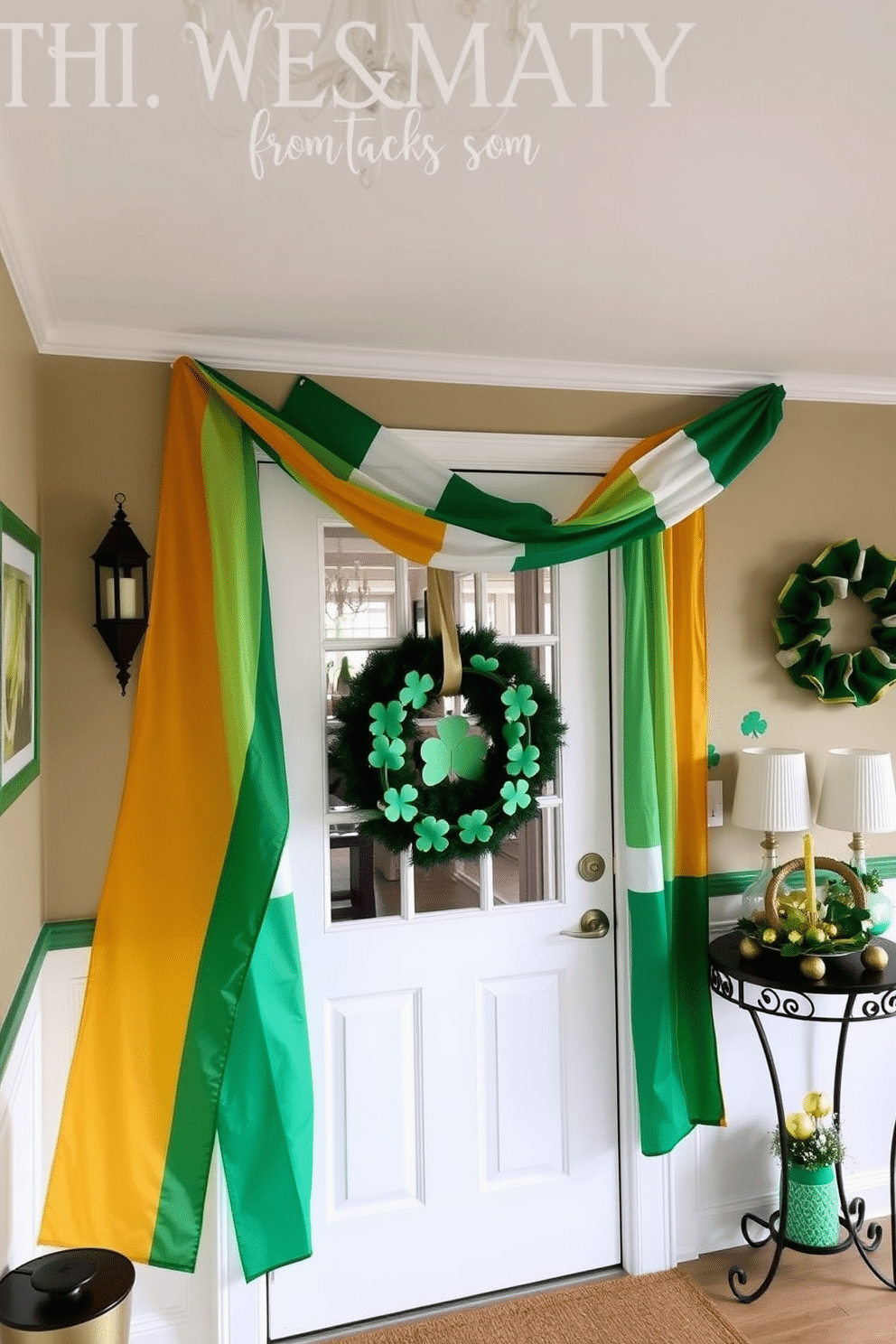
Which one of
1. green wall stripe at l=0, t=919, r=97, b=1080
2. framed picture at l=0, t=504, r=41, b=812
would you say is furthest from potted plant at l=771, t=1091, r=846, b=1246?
framed picture at l=0, t=504, r=41, b=812

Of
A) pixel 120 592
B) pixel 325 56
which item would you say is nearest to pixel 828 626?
pixel 120 592

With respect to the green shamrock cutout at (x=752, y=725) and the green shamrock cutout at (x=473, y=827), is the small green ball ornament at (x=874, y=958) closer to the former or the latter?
the green shamrock cutout at (x=752, y=725)

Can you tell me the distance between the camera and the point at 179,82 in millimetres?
1285

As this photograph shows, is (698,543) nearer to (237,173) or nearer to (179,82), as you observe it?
(237,173)

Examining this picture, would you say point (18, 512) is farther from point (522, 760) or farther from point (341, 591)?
point (522, 760)

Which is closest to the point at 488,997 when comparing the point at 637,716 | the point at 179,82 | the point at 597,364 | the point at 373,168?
the point at 637,716

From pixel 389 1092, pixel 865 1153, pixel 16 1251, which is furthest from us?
pixel 865 1153

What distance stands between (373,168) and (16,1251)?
2022mm

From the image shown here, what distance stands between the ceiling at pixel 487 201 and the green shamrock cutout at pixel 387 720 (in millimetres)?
812

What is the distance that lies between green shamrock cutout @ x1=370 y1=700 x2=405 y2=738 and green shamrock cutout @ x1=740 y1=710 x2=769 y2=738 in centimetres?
99

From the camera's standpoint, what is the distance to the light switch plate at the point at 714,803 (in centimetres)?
272

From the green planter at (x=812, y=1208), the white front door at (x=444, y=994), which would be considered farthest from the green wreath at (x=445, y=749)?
the green planter at (x=812, y=1208)

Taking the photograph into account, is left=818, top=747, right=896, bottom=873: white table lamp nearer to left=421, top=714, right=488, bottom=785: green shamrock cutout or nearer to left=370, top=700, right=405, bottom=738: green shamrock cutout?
left=421, top=714, right=488, bottom=785: green shamrock cutout

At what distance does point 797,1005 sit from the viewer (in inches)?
95.3
